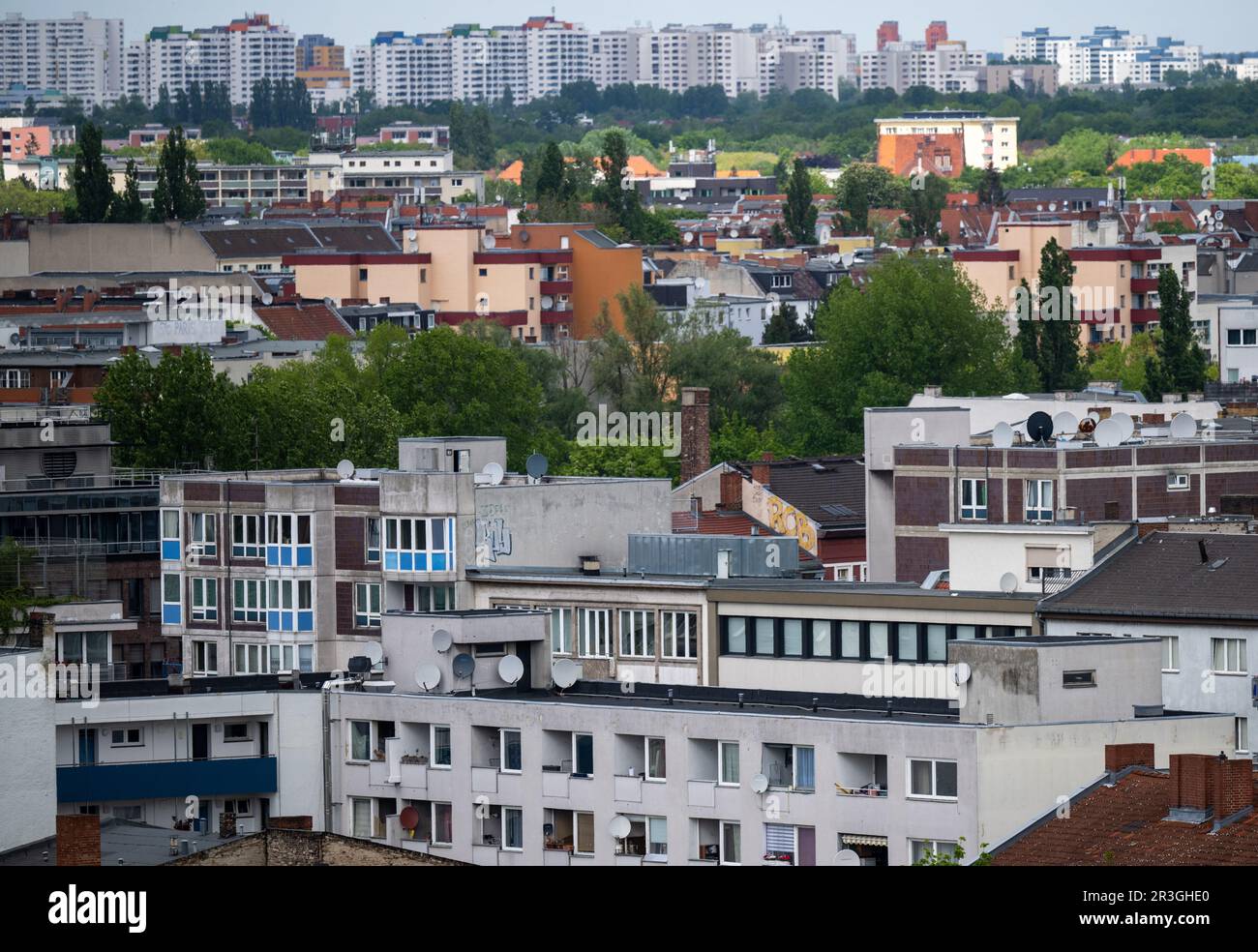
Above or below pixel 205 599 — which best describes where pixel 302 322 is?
above

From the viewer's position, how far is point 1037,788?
994 inches

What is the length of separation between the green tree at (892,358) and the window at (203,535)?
113 ft

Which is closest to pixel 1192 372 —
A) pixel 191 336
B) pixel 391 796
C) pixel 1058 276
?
pixel 1058 276

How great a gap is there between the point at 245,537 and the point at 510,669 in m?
11.9

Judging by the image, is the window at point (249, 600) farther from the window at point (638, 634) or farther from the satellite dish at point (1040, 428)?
the satellite dish at point (1040, 428)

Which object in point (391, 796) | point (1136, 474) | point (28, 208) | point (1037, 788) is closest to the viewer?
point (1037, 788)

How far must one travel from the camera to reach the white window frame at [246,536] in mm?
40969

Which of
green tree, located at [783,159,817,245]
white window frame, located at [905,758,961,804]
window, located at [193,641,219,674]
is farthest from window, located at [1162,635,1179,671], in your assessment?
green tree, located at [783,159,817,245]

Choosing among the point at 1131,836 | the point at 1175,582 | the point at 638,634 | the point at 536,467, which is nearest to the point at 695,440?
the point at 536,467

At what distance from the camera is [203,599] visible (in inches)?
1638

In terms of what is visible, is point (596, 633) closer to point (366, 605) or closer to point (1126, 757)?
point (366, 605)
